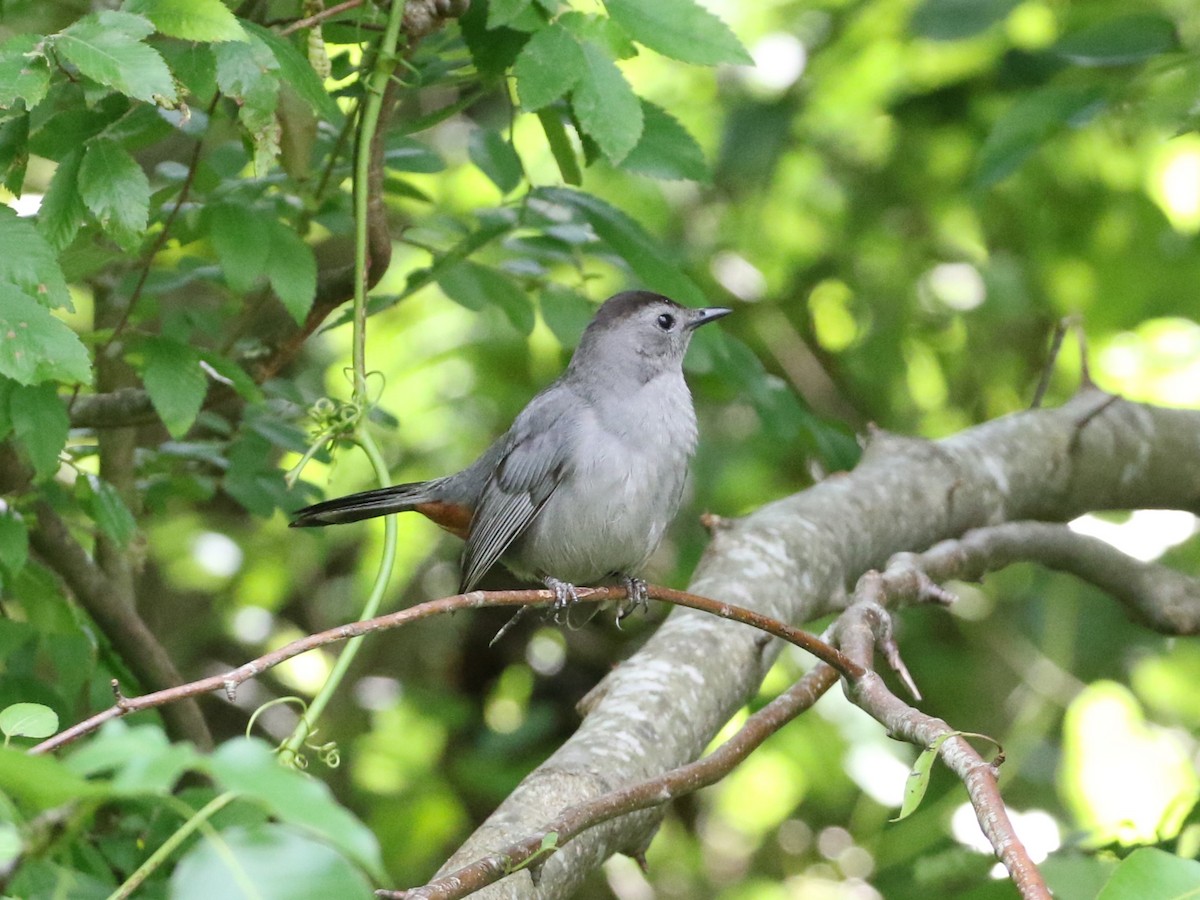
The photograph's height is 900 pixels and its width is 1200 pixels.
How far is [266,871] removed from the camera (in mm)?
1029

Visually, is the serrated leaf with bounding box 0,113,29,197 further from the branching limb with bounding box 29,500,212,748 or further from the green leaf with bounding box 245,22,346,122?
the branching limb with bounding box 29,500,212,748

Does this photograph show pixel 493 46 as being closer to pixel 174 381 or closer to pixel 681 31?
pixel 681 31

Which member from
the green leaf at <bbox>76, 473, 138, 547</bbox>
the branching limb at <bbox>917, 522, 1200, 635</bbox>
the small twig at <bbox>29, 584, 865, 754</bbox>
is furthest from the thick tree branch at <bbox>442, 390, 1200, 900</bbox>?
the green leaf at <bbox>76, 473, 138, 547</bbox>

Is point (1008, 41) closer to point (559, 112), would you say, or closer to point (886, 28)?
point (886, 28)

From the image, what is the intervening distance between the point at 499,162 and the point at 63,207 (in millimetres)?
1387

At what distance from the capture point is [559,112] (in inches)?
117

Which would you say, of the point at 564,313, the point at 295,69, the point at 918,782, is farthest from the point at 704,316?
the point at 918,782

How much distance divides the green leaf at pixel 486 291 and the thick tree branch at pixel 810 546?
90cm

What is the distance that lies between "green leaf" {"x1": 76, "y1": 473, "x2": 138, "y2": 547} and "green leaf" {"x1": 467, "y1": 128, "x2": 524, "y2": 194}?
129 centimetres

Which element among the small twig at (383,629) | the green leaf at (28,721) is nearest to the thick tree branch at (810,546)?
the small twig at (383,629)

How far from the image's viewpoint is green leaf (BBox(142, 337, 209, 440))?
8.66 feet

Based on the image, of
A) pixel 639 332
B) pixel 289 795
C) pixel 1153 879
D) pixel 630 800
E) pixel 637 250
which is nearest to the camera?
pixel 289 795

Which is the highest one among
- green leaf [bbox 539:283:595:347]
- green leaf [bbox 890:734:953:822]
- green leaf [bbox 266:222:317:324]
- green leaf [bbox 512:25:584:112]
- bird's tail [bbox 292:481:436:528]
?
green leaf [bbox 512:25:584:112]

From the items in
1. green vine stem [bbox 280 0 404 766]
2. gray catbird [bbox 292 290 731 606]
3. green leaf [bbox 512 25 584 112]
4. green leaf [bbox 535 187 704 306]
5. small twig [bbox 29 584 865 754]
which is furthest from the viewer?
gray catbird [bbox 292 290 731 606]
